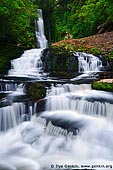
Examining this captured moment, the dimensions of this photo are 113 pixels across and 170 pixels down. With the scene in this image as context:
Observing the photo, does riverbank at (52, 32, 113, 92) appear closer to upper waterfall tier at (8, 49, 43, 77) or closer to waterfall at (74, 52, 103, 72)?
waterfall at (74, 52, 103, 72)

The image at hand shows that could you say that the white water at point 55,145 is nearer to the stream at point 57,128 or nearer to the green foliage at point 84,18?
the stream at point 57,128

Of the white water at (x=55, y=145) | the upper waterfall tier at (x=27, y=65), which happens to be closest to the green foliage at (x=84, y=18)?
the upper waterfall tier at (x=27, y=65)

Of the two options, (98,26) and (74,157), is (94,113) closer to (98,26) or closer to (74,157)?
(74,157)

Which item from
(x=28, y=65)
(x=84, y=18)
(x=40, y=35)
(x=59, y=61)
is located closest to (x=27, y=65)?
(x=28, y=65)

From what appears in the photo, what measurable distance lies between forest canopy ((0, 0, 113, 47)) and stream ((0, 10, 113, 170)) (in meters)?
4.18

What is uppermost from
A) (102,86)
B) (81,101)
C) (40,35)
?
(40,35)

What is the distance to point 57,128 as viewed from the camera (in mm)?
8305

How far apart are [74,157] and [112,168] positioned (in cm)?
107

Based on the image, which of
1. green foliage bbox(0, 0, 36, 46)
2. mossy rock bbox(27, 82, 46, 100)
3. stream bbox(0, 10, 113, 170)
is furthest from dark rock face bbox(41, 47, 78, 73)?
mossy rock bbox(27, 82, 46, 100)

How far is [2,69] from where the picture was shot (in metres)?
13.3

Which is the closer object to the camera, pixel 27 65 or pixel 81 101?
pixel 81 101

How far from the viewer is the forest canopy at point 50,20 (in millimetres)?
13953

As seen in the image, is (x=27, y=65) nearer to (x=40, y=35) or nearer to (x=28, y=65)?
(x=28, y=65)

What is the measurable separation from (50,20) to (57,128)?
1539cm
